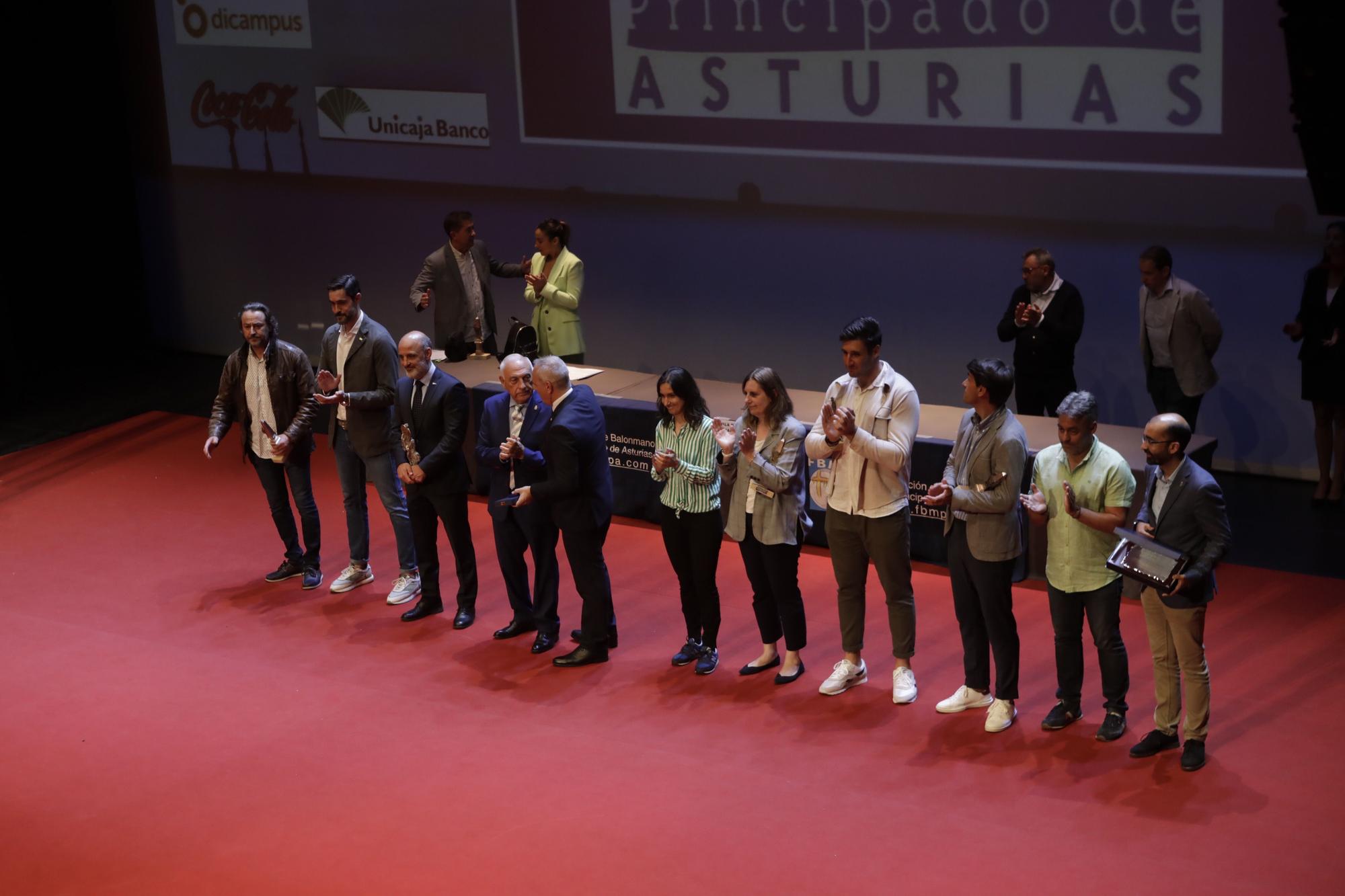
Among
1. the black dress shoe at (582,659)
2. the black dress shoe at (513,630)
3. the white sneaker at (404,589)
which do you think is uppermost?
the white sneaker at (404,589)

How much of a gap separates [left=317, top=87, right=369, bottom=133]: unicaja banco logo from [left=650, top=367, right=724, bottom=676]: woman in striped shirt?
622cm

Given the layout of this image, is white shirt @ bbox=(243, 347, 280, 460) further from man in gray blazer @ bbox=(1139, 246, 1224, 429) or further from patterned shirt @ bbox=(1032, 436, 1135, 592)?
man in gray blazer @ bbox=(1139, 246, 1224, 429)

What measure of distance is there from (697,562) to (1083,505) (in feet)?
5.76

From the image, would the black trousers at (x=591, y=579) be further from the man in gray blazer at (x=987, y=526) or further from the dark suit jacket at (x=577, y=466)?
the man in gray blazer at (x=987, y=526)

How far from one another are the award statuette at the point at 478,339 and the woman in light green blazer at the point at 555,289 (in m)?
0.49

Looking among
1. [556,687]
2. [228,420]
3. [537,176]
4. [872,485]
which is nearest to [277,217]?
[537,176]

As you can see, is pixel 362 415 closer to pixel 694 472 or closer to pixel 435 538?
pixel 435 538

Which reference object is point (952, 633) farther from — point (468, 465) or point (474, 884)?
point (468, 465)

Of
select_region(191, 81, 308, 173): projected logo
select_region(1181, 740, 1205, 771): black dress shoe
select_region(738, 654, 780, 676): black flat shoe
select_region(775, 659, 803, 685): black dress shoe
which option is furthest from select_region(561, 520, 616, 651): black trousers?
select_region(191, 81, 308, 173): projected logo

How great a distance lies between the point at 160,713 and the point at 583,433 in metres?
2.24

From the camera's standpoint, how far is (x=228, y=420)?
7.99 m

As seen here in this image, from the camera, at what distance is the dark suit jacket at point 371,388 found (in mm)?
7496

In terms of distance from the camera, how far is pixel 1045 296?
825 cm

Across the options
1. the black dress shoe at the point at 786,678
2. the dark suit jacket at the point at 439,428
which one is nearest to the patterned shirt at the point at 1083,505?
the black dress shoe at the point at 786,678
